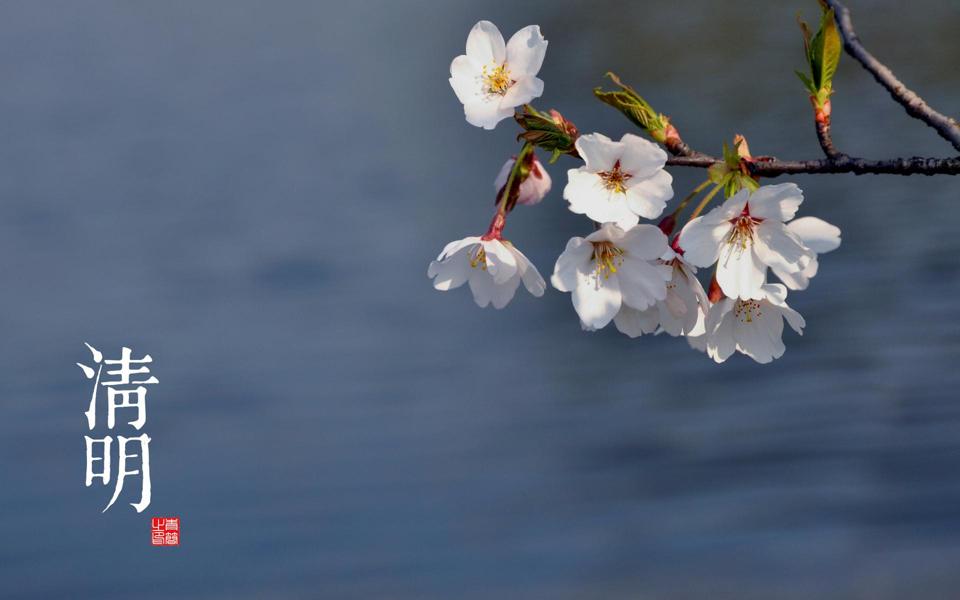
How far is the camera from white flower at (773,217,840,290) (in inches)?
38.1

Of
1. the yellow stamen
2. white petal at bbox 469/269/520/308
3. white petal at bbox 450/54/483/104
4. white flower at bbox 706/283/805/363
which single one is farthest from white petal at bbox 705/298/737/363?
white petal at bbox 450/54/483/104

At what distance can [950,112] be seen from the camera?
207 inches

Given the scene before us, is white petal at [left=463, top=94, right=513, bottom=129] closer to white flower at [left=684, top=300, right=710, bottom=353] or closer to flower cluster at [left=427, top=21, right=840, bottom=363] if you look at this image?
flower cluster at [left=427, top=21, right=840, bottom=363]

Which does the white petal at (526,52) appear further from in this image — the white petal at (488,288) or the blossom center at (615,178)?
the white petal at (488,288)

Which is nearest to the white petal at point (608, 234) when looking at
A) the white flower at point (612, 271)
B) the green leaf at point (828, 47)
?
the white flower at point (612, 271)

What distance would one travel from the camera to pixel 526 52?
1036 millimetres

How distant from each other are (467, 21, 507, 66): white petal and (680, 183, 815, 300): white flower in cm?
24

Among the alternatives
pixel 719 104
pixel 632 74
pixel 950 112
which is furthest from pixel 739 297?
pixel 632 74

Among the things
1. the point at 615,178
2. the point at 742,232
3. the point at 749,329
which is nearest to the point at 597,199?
the point at 615,178

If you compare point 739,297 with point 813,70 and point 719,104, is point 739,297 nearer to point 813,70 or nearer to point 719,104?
point 813,70

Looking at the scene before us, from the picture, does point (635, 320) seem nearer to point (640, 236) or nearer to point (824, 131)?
point (640, 236)

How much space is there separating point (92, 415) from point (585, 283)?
10.6ft

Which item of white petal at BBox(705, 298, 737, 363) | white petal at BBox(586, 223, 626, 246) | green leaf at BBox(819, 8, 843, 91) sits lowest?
white petal at BBox(705, 298, 737, 363)

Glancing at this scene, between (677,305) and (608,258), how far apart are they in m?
0.09
